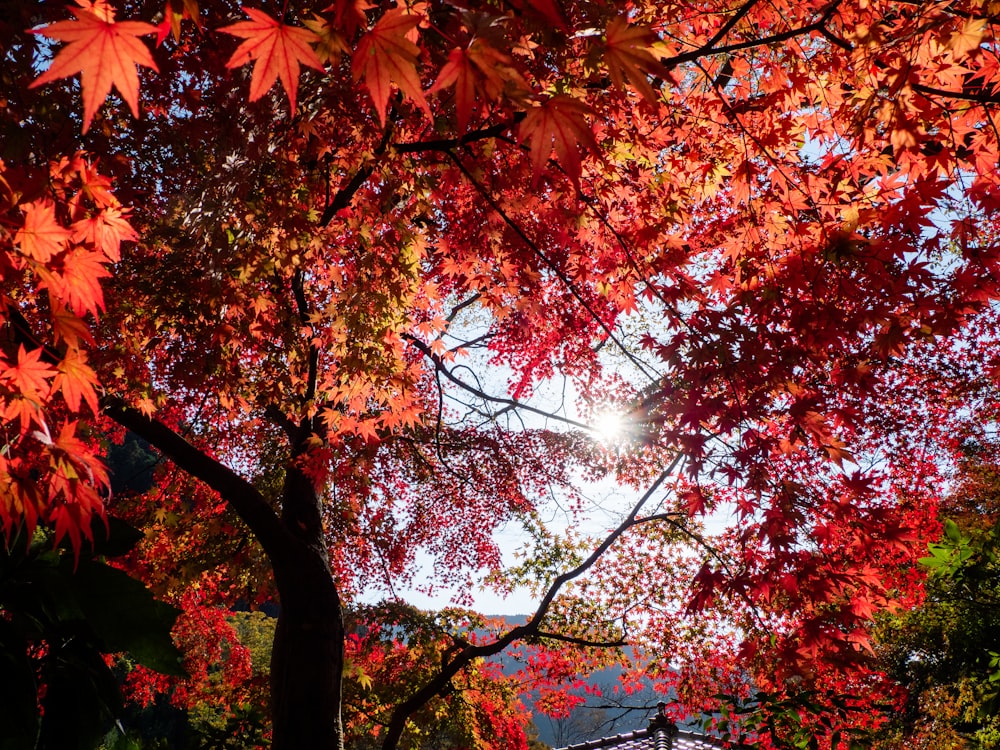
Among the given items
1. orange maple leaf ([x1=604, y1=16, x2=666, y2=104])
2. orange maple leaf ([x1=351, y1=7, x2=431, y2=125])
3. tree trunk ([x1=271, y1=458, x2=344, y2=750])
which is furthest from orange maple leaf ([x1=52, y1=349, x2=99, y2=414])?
tree trunk ([x1=271, y1=458, x2=344, y2=750])

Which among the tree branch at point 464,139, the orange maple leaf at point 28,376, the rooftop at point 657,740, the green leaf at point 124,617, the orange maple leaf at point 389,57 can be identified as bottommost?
the rooftop at point 657,740

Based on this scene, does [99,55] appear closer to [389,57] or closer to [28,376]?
[389,57]

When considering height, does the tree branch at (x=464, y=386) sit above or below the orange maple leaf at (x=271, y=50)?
above

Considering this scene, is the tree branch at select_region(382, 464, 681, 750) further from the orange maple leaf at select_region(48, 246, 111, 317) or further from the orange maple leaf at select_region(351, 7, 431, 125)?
the orange maple leaf at select_region(351, 7, 431, 125)

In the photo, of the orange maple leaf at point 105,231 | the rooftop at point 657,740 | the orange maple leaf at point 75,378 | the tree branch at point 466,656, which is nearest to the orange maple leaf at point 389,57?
the orange maple leaf at point 75,378

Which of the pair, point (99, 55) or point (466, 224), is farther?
point (466, 224)

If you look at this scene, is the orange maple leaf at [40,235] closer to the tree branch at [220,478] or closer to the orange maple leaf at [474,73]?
the orange maple leaf at [474,73]

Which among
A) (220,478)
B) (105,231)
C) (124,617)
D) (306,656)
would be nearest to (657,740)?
(306,656)

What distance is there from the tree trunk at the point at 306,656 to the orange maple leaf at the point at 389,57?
519 centimetres

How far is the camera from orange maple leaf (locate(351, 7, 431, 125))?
1433 mm

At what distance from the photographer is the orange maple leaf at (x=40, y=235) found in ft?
6.81

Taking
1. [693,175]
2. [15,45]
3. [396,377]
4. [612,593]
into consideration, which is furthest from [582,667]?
[15,45]

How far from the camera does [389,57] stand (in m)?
1.47

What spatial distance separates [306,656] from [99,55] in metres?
5.31
